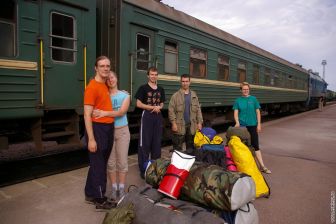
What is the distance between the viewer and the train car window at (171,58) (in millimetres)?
7918

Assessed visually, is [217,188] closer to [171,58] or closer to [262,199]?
[262,199]

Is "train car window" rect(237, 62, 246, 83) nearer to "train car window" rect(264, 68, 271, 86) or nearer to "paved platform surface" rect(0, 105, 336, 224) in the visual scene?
"train car window" rect(264, 68, 271, 86)

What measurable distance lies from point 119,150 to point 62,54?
8.28 ft

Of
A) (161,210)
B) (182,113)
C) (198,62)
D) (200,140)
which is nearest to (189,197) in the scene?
(161,210)

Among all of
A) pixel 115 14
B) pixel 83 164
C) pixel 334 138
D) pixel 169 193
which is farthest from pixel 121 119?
pixel 334 138

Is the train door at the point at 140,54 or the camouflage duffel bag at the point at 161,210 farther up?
the train door at the point at 140,54

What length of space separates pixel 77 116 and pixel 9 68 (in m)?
1.52

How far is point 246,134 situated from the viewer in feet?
16.4

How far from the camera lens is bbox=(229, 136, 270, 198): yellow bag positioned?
14.8 feet

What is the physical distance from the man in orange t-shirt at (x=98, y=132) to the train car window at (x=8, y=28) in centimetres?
196

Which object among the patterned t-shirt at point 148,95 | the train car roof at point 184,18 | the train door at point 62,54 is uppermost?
the train car roof at point 184,18

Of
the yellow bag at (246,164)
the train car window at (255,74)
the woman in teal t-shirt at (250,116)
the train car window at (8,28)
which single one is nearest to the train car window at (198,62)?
the woman in teal t-shirt at (250,116)

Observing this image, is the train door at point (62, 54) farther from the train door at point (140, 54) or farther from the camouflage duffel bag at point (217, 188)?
the camouflage duffel bag at point (217, 188)

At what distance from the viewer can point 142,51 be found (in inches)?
275
